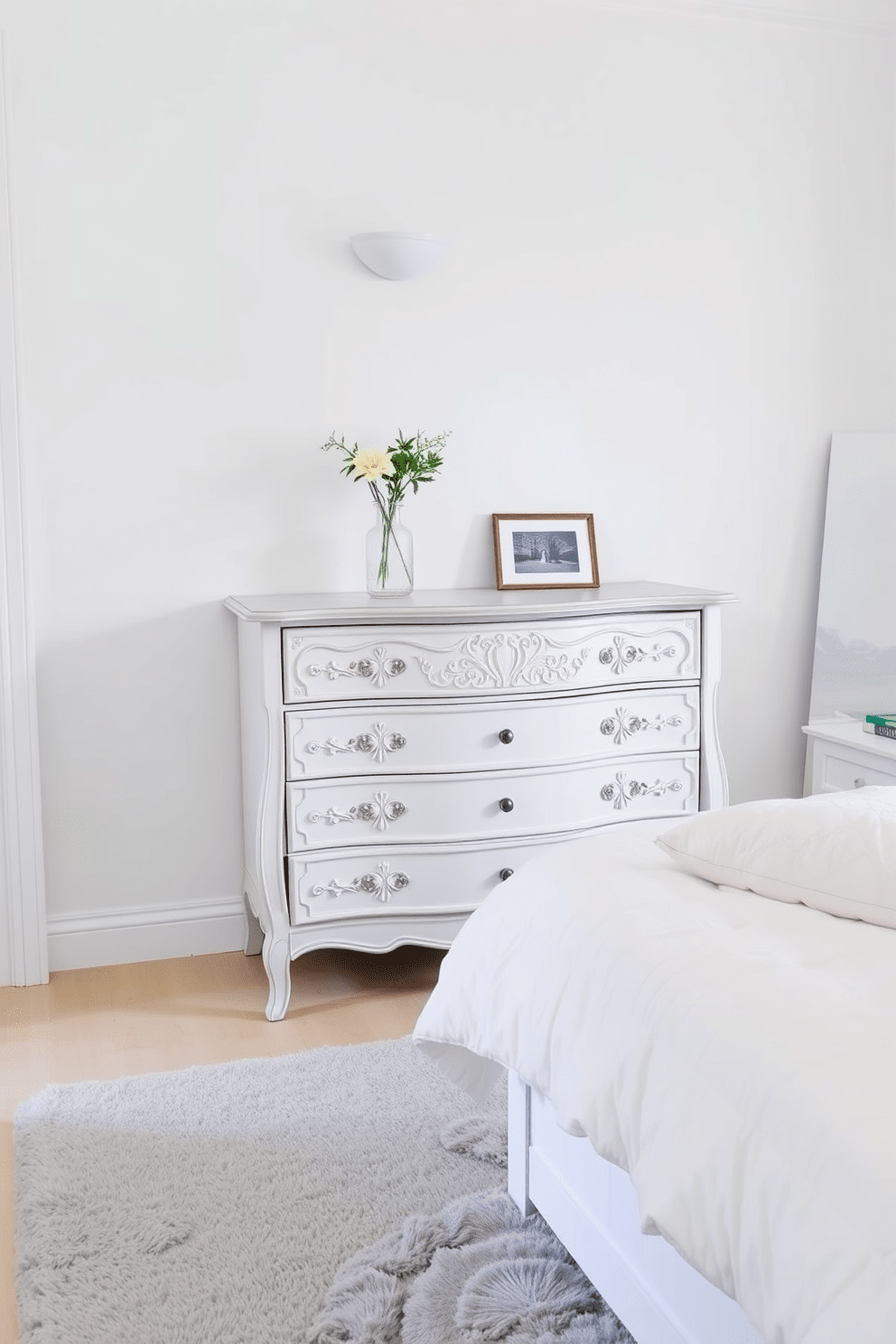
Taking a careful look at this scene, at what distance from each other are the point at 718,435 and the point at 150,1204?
2.62 metres

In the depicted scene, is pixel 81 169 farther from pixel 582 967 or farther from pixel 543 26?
pixel 582 967

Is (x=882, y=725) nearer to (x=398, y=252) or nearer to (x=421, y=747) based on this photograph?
(x=421, y=747)

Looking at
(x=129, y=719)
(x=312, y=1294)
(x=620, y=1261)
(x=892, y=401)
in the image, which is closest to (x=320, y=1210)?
(x=312, y=1294)

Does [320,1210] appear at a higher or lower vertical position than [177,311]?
lower

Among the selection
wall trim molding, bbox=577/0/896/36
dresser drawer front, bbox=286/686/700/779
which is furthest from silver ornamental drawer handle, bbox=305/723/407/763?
wall trim molding, bbox=577/0/896/36

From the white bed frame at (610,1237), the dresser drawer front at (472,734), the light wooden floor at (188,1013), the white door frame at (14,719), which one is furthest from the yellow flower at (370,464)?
the white bed frame at (610,1237)

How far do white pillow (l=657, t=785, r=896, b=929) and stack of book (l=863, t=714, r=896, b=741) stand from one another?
1403 millimetres

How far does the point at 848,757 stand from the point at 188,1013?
1844 millimetres

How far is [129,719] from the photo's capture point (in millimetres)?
3006

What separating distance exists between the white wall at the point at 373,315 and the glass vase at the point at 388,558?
7.0 inches

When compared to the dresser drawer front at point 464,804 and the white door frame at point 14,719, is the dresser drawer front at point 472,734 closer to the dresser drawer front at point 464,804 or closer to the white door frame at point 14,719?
the dresser drawer front at point 464,804

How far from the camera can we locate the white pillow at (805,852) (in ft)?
4.82

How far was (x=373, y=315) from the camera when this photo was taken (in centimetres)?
310

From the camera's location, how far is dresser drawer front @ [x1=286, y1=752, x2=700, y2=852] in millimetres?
2701
